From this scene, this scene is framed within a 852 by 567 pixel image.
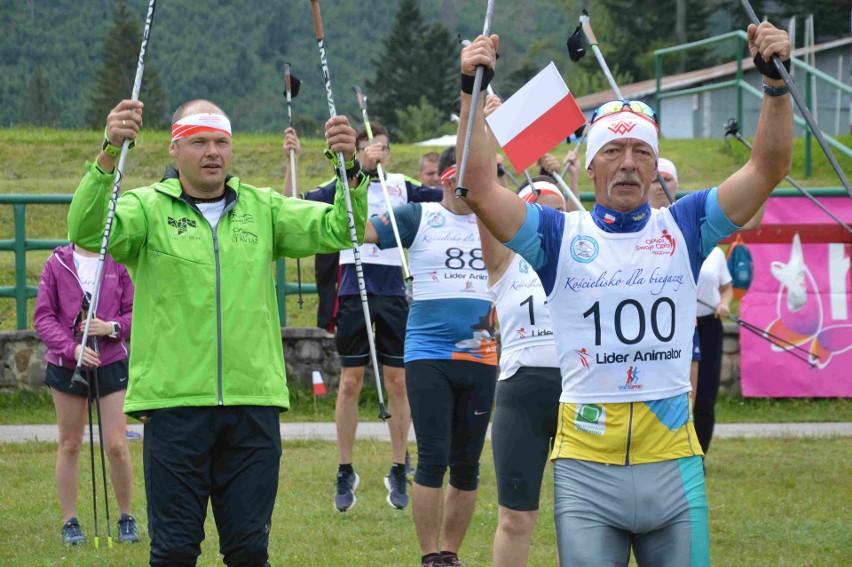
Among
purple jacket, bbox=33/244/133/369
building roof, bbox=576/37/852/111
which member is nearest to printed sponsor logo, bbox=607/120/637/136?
purple jacket, bbox=33/244/133/369

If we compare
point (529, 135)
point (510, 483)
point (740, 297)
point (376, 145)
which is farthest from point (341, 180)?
point (740, 297)

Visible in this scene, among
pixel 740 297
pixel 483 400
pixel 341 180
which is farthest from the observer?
pixel 740 297

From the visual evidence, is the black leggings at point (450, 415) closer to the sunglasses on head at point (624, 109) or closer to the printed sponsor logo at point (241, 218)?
the printed sponsor logo at point (241, 218)

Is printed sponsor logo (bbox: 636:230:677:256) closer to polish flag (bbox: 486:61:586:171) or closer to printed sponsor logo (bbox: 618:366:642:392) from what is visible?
printed sponsor logo (bbox: 618:366:642:392)

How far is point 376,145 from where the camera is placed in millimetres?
9016

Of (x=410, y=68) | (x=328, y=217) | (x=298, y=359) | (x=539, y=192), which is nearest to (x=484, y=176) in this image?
(x=328, y=217)

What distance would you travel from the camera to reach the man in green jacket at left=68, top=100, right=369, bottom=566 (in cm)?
499

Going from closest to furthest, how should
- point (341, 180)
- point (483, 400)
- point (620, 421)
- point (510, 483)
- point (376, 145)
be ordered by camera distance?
point (620, 421)
point (341, 180)
point (510, 483)
point (483, 400)
point (376, 145)

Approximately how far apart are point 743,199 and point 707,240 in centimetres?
19

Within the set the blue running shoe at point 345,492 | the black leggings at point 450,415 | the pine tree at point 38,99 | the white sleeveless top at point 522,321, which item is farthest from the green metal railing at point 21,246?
the pine tree at point 38,99

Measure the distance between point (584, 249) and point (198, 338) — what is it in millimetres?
1658

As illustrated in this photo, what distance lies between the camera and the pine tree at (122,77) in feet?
174

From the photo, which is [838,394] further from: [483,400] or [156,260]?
[156,260]

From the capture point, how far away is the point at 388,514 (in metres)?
8.65
